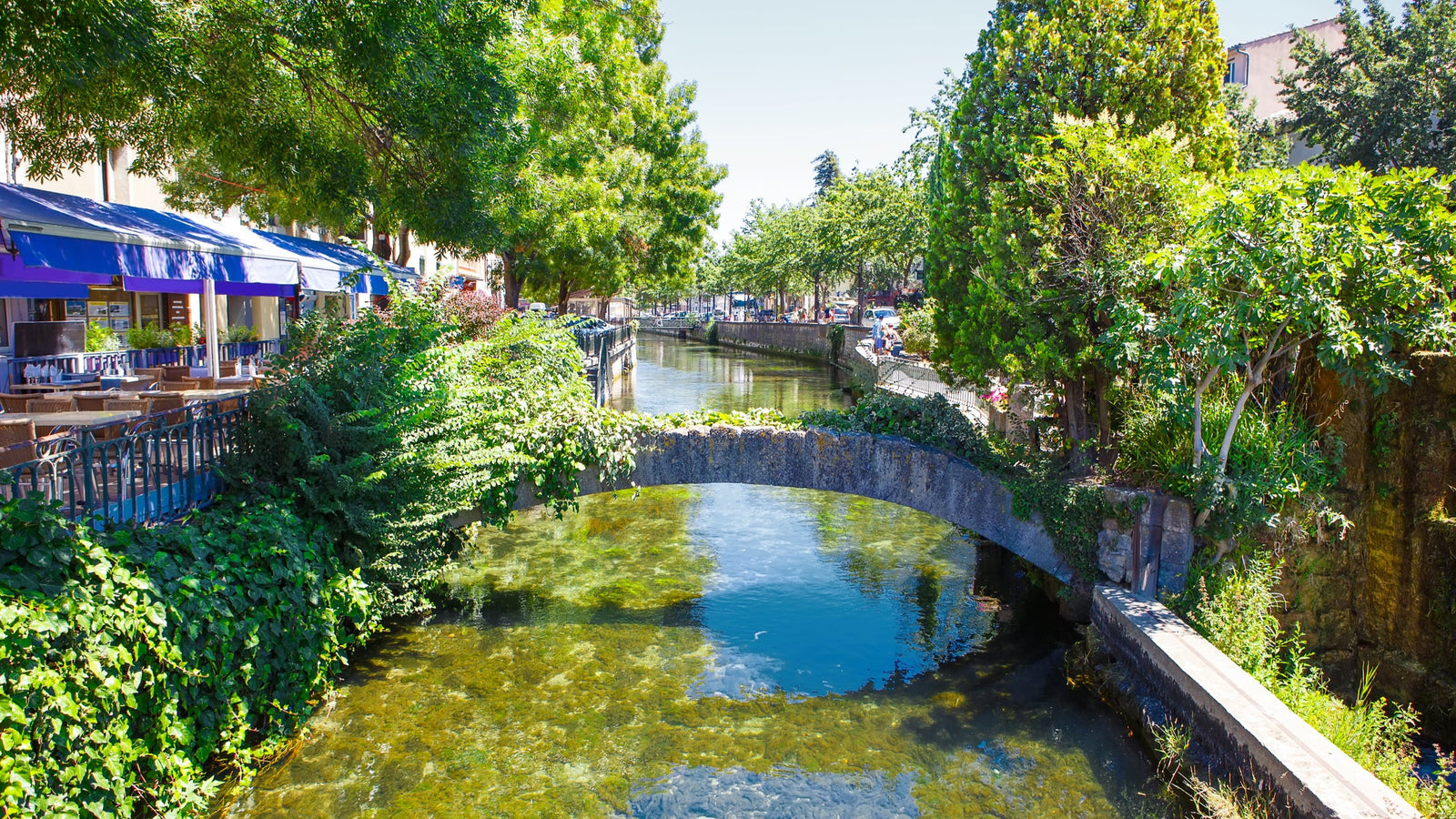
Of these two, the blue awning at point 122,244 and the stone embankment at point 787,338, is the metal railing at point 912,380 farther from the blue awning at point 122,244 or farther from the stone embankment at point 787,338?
the stone embankment at point 787,338

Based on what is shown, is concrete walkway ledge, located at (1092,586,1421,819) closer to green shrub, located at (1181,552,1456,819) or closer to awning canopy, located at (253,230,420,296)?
green shrub, located at (1181,552,1456,819)

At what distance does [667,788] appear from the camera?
6258 millimetres

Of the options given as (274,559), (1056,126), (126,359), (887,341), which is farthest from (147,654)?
(887,341)

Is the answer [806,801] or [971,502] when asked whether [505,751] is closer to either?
[806,801]

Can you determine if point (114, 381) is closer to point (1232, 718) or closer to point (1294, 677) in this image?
point (1232, 718)

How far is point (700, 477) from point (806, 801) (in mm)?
3864

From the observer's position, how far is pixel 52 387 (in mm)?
9797

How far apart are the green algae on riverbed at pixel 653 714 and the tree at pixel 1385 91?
21.6 meters

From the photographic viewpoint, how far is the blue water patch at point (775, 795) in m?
6.00

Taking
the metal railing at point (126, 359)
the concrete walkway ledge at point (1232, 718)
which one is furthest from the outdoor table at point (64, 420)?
the concrete walkway ledge at point (1232, 718)

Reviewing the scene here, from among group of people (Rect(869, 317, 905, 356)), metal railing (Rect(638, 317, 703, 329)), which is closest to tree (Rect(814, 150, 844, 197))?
metal railing (Rect(638, 317, 703, 329))

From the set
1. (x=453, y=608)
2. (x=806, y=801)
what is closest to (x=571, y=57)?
(x=453, y=608)

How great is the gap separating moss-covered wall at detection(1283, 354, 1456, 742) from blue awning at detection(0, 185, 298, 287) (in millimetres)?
10207

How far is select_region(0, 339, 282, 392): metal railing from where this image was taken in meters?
11.1
